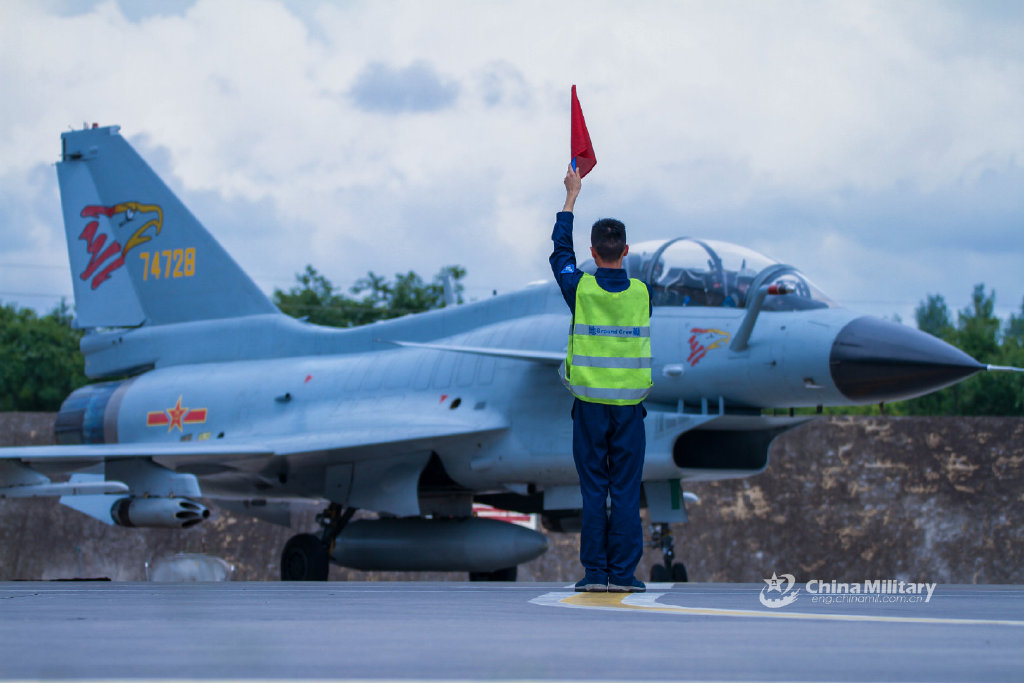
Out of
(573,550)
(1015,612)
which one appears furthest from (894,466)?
(1015,612)

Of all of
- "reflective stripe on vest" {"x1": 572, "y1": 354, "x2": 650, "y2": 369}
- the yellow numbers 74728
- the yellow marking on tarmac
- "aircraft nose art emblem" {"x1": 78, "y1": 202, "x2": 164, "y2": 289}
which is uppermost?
"aircraft nose art emblem" {"x1": 78, "y1": 202, "x2": 164, "y2": 289}

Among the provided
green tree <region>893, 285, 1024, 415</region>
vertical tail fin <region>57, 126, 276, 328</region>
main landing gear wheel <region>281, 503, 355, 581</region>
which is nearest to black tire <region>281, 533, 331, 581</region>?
main landing gear wheel <region>281, 503, 355, 581</region>

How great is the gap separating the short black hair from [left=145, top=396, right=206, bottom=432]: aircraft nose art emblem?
25.9ft

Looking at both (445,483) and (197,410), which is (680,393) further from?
(197,410)

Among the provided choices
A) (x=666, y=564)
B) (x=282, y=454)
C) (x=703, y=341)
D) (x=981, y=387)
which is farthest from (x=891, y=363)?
(x=981, y=387)

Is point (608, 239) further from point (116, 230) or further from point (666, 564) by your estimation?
point (116, 230)

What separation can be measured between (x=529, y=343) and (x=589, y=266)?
0.87 meters

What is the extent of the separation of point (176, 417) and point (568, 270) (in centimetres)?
825

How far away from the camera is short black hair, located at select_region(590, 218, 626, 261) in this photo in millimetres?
5215

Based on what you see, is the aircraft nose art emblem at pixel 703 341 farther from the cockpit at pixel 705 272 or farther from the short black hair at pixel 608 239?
the short black hair at pixel 608 239

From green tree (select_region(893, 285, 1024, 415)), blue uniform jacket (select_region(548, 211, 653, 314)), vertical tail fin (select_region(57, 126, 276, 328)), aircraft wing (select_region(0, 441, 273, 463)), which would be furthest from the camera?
green tree (select_region(893, 285, 1024, 415))

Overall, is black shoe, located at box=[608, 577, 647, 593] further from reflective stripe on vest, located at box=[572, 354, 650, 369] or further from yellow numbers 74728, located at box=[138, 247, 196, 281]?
yellow numbers 74728, located at box=[138, 247, 196, 281]

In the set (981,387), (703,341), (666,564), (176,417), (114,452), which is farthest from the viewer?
(981,387)

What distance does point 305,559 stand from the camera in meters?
11.0
